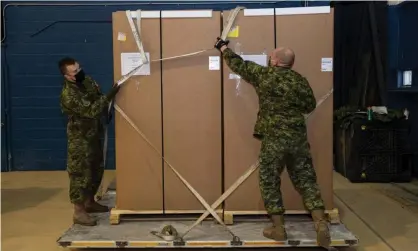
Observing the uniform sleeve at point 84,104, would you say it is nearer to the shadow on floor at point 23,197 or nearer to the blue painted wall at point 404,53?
the shadow on floor at point 23,197

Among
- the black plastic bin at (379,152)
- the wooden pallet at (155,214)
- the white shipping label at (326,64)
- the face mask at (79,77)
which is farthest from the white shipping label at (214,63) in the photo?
the black plastic bin at (379,152)

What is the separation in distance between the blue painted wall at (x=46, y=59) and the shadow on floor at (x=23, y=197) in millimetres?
1753

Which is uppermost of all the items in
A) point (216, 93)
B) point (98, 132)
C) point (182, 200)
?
point (216, 93)

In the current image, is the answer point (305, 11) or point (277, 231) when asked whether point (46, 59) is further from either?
point (277, 231)

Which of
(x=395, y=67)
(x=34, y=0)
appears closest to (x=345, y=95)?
(x=395, y=67)

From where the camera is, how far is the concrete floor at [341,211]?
5020 mm

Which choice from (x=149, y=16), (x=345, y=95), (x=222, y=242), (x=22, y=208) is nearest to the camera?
(x=222, y=242)

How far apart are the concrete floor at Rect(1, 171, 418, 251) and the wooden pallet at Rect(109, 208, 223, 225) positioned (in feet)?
2.10

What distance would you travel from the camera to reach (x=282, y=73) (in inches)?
171

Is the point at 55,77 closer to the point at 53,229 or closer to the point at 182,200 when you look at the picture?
the point at 53,229

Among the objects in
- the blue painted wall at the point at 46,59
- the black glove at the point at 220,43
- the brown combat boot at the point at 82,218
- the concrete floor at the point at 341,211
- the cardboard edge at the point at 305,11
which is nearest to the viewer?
the black glove at the point at 220,43

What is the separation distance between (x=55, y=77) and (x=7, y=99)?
0.96 meters

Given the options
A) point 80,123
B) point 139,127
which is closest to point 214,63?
point 139,127

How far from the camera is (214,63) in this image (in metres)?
4.77
